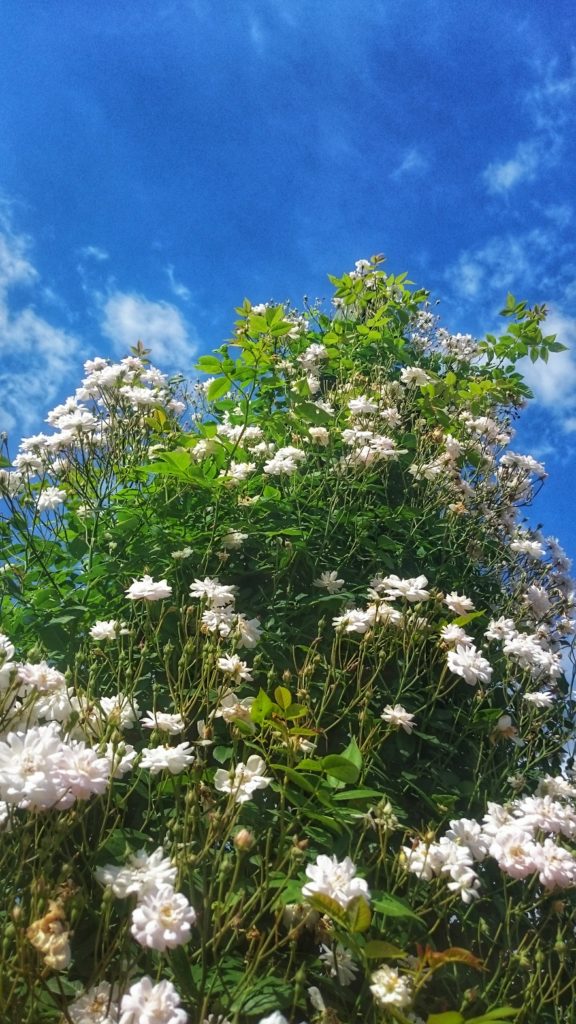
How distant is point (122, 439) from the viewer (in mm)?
4195

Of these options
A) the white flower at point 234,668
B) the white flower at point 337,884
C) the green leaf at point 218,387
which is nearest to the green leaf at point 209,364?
the green leaf at point 218,387

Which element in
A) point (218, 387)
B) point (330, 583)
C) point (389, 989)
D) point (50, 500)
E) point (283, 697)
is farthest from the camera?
point (50, 500)

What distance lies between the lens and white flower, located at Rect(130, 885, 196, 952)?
5.31ft

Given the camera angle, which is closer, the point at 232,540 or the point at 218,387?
the point at 232,540

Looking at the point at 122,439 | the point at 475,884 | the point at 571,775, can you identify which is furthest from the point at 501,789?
the point at 122,439

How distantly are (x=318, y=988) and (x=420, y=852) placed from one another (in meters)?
0.45

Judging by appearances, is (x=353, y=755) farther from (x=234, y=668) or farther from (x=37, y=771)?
(x=37, y=771)

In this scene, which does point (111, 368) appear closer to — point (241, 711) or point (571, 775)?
point (241, 711)

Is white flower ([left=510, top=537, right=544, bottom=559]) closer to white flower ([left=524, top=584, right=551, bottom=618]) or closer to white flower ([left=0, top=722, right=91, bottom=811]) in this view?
white flower ([left=524, top=584, right=551, bottom=618])

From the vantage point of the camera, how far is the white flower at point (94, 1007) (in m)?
1.73

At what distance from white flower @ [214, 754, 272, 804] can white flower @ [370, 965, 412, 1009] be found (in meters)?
0.53

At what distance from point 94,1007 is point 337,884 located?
23.9 inches

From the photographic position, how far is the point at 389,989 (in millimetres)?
1831

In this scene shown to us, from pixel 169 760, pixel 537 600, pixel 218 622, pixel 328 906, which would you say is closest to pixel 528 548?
pixel 537 600
